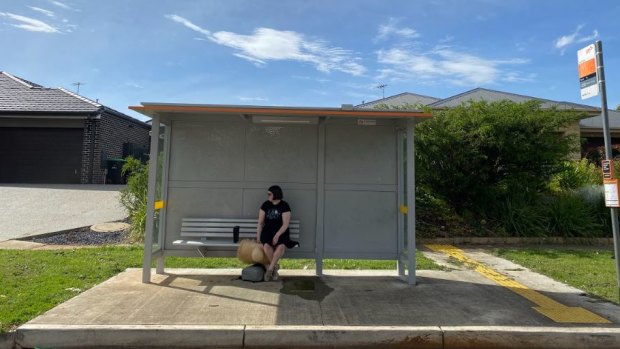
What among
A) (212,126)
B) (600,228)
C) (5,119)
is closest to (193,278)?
(212,126)

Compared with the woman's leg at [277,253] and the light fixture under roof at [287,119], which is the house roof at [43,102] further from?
the woman's leg at [277,253]

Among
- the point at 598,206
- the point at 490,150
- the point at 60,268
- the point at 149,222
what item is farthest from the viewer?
the point at 598,206

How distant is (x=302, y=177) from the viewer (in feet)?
23.0

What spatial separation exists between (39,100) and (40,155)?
2741mm

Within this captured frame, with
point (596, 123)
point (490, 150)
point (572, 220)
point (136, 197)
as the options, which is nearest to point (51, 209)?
point (136, 197)

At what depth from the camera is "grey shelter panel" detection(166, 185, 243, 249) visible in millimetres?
6938

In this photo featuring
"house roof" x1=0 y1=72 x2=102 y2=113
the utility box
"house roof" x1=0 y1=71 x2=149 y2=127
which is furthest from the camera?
the utility box

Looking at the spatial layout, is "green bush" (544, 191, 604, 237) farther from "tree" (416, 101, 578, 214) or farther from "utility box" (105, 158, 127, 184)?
"utility box" (105, 158, 127, 184)

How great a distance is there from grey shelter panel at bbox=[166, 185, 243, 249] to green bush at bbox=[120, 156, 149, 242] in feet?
11.5

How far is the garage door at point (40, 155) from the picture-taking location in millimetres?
19531

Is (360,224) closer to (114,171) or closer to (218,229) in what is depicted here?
(218,229)

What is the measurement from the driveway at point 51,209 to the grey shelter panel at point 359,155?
7.50 meters

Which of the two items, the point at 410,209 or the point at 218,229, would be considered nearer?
the point at 410,209

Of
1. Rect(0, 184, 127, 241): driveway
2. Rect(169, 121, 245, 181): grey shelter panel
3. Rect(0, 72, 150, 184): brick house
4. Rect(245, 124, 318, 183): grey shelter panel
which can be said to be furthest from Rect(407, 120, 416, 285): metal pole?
Rect(0, 72, 150, 184): brick house
